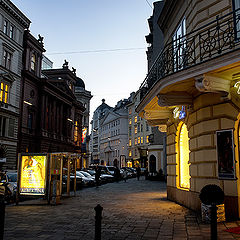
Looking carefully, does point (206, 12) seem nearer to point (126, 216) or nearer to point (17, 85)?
point (126, 216)

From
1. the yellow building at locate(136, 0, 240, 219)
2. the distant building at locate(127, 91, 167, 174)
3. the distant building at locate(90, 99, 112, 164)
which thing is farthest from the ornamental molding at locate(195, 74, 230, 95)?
the distant building at locate(90, 99, 112, 164)

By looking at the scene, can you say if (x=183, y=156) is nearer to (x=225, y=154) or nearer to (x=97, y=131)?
(x=225, y=154)

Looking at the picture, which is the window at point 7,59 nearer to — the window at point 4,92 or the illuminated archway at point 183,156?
the window at point 4,92

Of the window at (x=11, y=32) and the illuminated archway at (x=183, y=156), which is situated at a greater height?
the window at (x=11, y=32)

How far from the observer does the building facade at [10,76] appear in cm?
3709

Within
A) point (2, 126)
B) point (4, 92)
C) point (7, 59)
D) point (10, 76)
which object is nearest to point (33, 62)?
point (7, 59)

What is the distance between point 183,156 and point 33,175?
7.04 m

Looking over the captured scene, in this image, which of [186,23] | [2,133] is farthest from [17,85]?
[186,23]

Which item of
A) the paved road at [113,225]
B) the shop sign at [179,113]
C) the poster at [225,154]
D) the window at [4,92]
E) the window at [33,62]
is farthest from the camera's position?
the window at [33,62]

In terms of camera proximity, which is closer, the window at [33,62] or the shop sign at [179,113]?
the shop sign at [179,113]

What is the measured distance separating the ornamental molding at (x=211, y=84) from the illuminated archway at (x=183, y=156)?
3969mm

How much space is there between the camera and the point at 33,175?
14.1 m

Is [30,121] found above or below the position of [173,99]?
above

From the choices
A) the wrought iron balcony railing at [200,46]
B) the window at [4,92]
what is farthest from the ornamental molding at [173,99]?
the window at [4,92]
